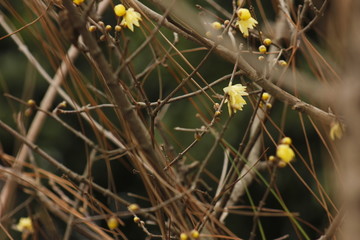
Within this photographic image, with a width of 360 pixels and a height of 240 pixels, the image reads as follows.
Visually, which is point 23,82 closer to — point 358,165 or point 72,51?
point 72,51

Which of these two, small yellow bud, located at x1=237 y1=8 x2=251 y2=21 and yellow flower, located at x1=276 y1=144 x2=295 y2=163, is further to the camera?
small yellow bud, located at x1=237 y1=8 x2=251 y2=21

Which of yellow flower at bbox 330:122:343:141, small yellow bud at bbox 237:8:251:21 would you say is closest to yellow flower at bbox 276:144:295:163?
yellow flower at bbox 330:122:343:141

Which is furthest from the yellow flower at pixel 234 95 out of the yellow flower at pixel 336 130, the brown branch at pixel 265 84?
the yellow flower at pixel 336 130

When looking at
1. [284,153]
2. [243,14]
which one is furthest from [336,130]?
[243,14]

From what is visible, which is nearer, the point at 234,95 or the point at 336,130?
the point at 336,130

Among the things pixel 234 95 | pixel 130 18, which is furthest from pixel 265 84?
pixel 130 18

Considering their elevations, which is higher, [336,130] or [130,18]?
[130,18]

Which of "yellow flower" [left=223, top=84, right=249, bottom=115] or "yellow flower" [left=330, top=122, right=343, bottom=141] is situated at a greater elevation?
"yellow flower" [left=223, top=84, right=249, bottom=115]

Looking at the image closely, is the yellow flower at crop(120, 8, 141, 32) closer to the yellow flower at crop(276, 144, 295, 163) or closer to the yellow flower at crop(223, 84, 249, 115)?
the yellow flower at crop(223, 84, 249, 115)

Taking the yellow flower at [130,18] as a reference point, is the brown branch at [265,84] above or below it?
below

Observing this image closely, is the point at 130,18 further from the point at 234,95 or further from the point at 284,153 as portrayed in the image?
the point at 284,153

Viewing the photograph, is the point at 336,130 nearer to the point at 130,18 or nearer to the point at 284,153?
the point at 284,153

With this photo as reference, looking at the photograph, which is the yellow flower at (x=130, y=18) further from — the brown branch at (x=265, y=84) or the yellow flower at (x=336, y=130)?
the yellow flower at (x=336, y=130)

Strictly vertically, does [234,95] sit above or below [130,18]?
below
